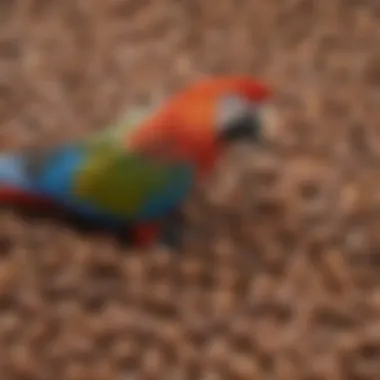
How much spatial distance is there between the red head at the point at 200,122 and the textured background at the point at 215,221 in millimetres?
72

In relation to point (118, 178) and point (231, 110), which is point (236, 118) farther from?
point (118, 178)

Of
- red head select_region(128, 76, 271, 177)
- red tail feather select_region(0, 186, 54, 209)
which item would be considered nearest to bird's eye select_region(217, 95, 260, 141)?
red head select_region(128, 76, 271, 177)

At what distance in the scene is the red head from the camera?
957 mm

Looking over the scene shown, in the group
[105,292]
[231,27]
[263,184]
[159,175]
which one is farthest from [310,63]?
[105,292]

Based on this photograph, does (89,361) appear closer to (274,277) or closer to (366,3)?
(274,277)

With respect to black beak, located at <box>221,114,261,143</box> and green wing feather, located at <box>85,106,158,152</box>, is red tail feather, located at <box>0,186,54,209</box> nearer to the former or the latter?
green wing feather, located at <box>85,106,158,152</box>

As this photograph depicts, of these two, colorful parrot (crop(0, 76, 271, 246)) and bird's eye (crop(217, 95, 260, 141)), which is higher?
bird's eye (crop(217, 95, 260, 141))

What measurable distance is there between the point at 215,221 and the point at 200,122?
11cm

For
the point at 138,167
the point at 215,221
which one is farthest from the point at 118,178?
the point at 215,221

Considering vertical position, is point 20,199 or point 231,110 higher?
point 231,110

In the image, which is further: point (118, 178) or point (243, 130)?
point (243, 130)

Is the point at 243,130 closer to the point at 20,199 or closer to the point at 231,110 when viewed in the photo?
the point at 231,110

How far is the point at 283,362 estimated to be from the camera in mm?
845

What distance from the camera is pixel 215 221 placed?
1011mm
